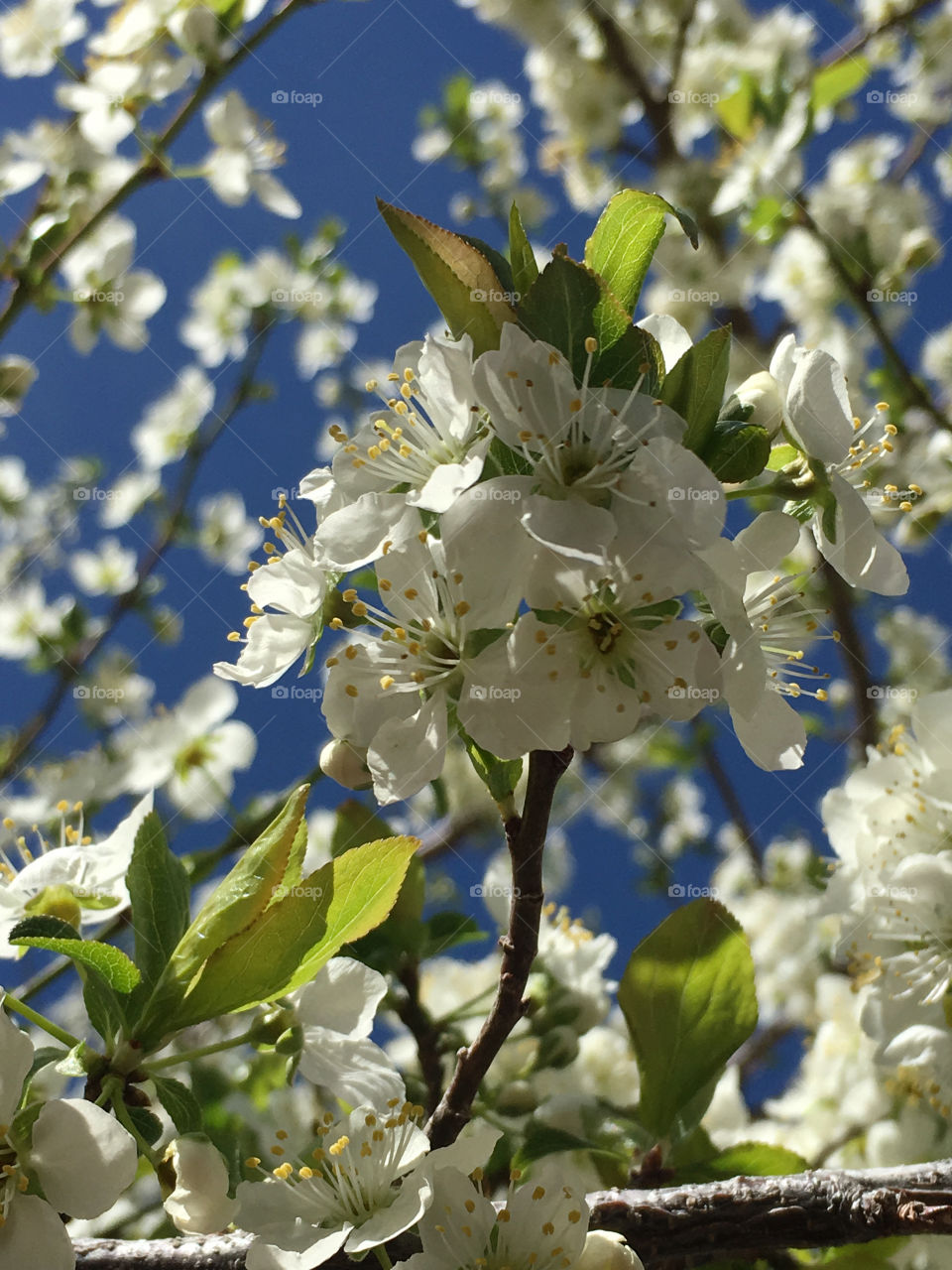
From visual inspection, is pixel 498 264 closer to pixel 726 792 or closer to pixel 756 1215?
pixel 756 1215

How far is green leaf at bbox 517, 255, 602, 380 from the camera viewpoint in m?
0.69

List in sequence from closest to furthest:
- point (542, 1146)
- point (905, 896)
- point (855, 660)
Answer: point (542, 1146)
point (905, 896)
point (855, 660)

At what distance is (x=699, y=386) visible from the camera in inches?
27.7

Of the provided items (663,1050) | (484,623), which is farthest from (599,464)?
(663,1050)

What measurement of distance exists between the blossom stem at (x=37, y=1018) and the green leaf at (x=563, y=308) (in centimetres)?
56

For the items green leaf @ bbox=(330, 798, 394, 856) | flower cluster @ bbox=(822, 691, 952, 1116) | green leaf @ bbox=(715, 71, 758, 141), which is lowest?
flower cluster @ bbox=(822, 691, 952, 1116)

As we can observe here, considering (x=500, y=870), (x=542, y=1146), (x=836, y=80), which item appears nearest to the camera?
A: (x=542, y=1146)

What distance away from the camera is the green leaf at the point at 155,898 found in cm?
79

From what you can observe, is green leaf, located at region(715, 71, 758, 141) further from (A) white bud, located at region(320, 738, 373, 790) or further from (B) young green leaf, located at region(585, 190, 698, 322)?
(A) white bud, located at region(320, 738, 373, 790)

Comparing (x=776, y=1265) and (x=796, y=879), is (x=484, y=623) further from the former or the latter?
(x=796, y=879)

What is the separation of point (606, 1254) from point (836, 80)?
2.25 metres

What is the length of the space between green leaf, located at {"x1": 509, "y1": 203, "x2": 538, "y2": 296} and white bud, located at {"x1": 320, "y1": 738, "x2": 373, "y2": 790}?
36 cm

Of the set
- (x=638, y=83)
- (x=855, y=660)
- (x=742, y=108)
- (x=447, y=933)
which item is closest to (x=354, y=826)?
(x=447, y=933)

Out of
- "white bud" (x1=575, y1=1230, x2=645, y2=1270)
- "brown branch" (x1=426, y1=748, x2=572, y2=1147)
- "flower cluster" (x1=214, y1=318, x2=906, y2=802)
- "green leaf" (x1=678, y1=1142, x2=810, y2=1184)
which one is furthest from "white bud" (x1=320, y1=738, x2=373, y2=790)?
"green leaf" (x1=678, y1=1142, x2=810, y2=1184)
